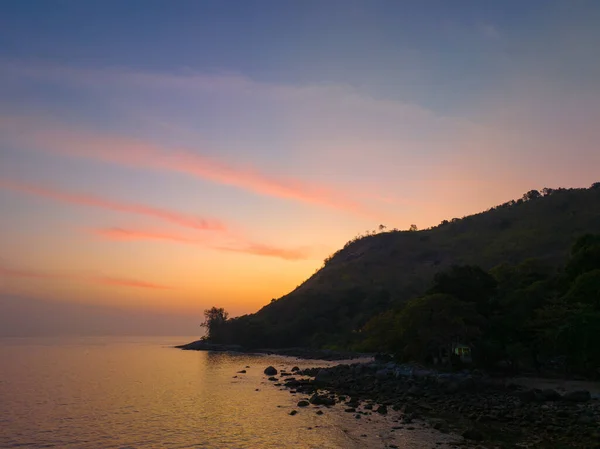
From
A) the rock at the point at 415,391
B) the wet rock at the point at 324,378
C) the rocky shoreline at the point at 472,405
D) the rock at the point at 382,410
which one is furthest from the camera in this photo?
the wet rock at the point at 324,378

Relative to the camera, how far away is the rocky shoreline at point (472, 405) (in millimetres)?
25469

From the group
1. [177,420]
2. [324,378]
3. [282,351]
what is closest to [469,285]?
[324,378]

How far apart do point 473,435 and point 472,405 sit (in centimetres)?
1006

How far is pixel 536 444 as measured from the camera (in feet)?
78.1

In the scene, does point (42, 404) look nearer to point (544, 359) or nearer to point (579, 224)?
point (544, 359)

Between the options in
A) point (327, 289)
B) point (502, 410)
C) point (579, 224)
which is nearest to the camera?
point (502, 410)

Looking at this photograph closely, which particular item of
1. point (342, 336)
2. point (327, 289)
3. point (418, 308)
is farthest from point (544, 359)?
point (327, 289)

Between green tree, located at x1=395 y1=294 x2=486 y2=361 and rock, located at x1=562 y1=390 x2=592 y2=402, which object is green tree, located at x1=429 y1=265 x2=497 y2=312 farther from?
rock, located at x1=562 y1=390 x2=592 y2=402

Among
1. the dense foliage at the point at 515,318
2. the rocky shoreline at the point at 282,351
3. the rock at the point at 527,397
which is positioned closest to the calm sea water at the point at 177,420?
the rock at the point at 527,397

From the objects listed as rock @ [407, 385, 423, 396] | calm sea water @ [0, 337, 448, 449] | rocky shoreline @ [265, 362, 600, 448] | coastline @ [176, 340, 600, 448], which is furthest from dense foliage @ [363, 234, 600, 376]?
calm sea water @ [0, 337, 448, 449]

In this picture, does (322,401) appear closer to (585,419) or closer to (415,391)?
(415,391)

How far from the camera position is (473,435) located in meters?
25.7

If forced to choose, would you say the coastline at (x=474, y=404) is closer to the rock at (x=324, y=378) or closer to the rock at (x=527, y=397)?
the rock at (x=527, y=397)

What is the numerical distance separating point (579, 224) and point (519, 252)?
3155 centimetres
